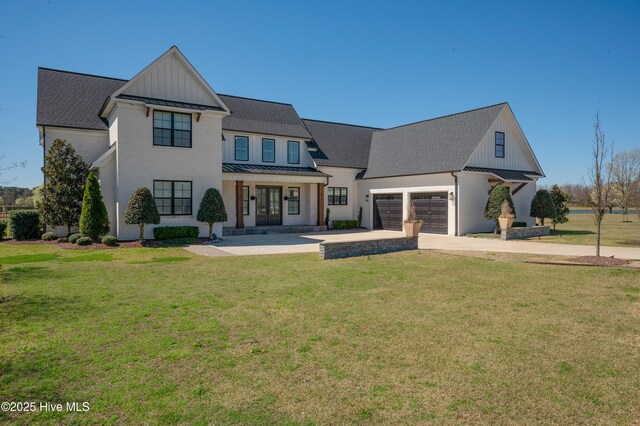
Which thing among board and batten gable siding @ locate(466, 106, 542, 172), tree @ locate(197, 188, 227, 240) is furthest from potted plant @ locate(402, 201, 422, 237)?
tree @ locate(197, 188, 227, 240)

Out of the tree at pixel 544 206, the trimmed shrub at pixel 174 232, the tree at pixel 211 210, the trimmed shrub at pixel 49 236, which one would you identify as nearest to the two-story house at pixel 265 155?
the trimmed shrub at pixel 174 232

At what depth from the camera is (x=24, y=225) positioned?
18.3 m

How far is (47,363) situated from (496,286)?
28.6ft

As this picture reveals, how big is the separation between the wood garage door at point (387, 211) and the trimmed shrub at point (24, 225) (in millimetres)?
19835

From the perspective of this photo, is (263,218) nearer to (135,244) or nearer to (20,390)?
(135,244)

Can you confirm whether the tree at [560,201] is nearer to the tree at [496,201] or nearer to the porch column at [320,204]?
the tree at [496,201]

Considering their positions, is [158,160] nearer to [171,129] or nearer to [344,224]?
[171,129]

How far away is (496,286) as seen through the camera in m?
9.19

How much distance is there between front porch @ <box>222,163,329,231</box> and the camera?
22672 mm

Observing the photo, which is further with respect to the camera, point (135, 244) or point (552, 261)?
point (135, 244)

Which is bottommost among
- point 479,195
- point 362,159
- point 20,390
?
point 20,390

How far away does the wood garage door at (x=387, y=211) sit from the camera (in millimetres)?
26188

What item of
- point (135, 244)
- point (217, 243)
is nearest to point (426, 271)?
point (217, 243)

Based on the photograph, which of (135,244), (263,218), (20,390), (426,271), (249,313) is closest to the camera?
(20,390)
